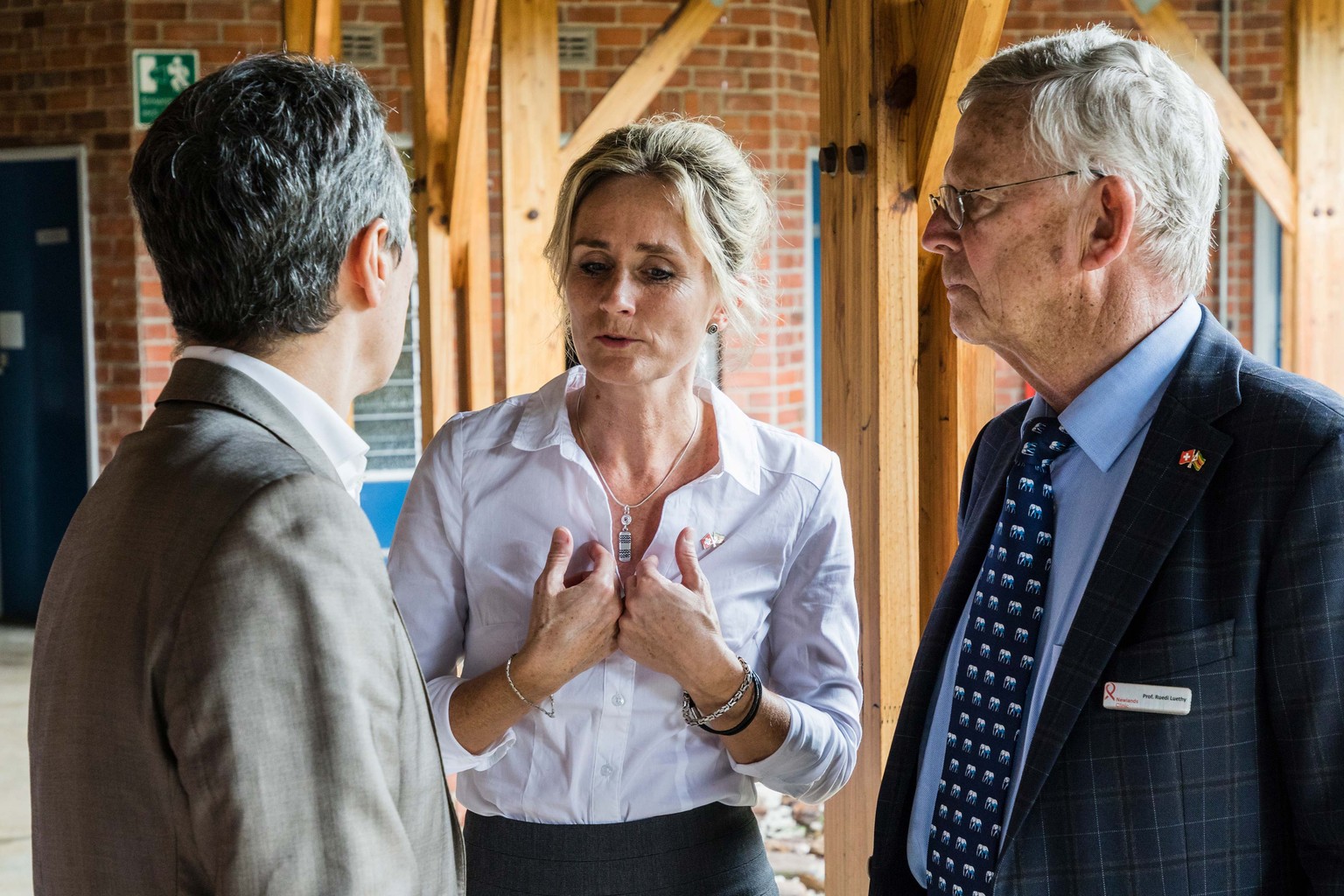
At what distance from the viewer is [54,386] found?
6.80 meters

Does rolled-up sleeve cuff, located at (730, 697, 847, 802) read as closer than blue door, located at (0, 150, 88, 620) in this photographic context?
Yes

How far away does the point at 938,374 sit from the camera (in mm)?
2186

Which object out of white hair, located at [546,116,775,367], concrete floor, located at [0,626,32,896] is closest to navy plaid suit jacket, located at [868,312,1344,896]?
white hair, located at [546,116,775,367]

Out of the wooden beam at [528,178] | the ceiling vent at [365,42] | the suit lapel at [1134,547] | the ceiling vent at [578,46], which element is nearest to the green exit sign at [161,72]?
the ceiling vent at [365,42]

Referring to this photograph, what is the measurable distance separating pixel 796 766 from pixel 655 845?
8.4 inches

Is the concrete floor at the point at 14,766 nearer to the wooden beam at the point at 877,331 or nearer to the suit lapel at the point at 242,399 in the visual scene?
the wooden beam at the point at 877,331

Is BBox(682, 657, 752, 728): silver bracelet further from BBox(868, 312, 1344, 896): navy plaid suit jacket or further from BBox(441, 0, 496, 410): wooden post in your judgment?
BBox(441, 0, 496, 410): wooden post

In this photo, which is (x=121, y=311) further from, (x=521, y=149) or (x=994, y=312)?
(x=994, y=312)

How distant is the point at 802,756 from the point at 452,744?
0.46m

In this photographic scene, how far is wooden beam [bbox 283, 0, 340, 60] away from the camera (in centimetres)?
431

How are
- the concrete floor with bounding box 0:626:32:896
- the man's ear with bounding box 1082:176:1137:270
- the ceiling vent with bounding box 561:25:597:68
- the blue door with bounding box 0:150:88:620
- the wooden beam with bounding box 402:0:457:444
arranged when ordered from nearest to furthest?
the man's ear with bounding box 1082:176:1137:270 < the wooden beam with bounding box 402:0:457:444 < the concrete floor with bounding box 0:626:32:896 < the ceiling vent with bounding box 561:25:597:68 < the blue door with bounding box 0:150:88:620

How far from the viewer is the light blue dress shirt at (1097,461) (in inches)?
52.6

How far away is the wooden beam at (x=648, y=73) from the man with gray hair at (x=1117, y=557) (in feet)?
7.14

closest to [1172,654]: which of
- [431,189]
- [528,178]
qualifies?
[528,178]
